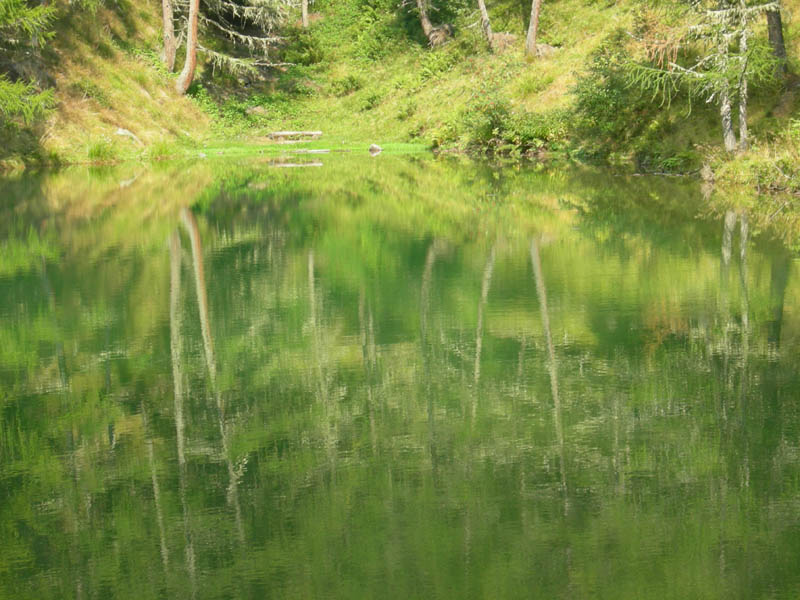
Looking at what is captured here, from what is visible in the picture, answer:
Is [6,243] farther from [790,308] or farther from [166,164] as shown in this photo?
[166,164]

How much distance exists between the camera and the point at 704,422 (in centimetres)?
794

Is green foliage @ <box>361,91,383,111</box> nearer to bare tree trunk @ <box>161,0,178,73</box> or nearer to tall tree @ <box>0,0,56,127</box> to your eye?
bare tree trunk @ <box>161,0,178,73</box>

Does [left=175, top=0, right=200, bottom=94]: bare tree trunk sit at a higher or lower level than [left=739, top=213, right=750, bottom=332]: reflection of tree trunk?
higher

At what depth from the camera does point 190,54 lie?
50812 millimetres

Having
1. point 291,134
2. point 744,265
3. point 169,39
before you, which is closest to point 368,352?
point 744,265

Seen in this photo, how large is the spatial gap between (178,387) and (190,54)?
145ft

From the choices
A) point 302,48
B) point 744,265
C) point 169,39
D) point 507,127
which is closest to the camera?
point 744,265

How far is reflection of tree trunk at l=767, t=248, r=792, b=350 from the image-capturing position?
10.7m

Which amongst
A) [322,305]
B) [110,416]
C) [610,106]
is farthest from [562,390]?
[610,106]

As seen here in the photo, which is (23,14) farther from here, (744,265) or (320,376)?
(320,376)

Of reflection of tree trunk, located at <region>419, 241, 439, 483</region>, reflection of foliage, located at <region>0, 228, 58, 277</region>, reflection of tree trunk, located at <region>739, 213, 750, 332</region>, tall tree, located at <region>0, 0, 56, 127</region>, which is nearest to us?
reflection of tree trunk, located at <region>419, 241, 439, 483</region>

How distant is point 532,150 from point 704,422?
112 feet

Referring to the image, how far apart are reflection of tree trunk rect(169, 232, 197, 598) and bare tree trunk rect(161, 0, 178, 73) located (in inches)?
1449

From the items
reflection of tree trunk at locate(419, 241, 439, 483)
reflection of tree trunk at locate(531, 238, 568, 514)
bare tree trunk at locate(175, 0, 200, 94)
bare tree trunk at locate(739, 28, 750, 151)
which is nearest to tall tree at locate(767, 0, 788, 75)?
bare tree trunk at locate(739, 28, 750, 151)
